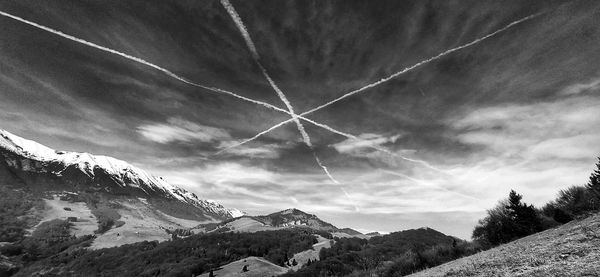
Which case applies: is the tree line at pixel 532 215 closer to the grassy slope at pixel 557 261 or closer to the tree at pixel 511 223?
the tree at pixel 511 223

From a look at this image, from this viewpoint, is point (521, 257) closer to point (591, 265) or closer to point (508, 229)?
point (591, 265)

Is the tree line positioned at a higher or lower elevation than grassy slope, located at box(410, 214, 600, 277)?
higher

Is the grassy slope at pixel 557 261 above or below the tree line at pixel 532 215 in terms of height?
below

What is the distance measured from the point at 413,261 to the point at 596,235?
80.9 ft

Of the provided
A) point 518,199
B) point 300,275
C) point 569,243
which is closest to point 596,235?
point 569,243

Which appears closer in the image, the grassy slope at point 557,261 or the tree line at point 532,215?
the grassy slope at point 557,261

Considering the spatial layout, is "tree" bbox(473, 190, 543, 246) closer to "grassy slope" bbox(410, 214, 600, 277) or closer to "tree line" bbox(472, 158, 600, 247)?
"tree line" bbox(472, 158, 600, 247)

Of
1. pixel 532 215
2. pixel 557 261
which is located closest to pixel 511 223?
pixel 532 215

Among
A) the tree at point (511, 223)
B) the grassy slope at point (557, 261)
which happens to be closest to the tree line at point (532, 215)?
the tree at point (511, 223)

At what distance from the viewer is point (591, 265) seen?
38.2 feet

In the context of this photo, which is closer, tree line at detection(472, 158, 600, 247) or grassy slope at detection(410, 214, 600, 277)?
grassy slope at detection(410, 214, 600, 277)

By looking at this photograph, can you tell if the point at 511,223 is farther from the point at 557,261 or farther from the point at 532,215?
the point at 557,261

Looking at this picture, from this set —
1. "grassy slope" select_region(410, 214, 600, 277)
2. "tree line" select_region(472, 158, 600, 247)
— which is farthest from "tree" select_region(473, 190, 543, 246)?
"grassy slope" select_region(410, 214, 600, 277)

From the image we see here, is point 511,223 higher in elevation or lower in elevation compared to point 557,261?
higher
